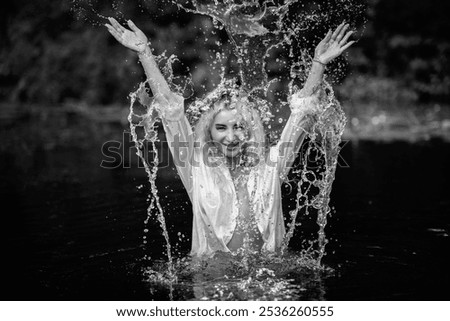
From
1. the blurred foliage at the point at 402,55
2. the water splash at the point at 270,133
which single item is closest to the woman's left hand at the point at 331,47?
the water splash at the point at 270,133

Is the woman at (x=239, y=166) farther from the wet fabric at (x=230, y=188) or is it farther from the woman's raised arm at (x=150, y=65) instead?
the woman's raised arm at (x=150, y=65)

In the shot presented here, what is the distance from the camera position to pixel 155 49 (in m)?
14.3

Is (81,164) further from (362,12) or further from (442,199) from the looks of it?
(362,12)

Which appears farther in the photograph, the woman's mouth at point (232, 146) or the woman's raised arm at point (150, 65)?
the woman's mouth at point (232, 146)

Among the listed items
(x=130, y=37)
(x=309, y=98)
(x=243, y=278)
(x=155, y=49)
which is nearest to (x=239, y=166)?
(x=309, y=98)

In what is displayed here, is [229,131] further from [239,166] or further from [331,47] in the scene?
[331,47]

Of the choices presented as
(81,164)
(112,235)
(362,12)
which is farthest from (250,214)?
(362,12)

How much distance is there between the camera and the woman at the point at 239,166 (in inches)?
175

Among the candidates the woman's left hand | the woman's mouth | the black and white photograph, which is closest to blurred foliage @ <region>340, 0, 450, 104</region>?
the black and white photograph

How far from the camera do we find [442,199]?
658 cm

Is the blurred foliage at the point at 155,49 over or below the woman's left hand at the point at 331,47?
over

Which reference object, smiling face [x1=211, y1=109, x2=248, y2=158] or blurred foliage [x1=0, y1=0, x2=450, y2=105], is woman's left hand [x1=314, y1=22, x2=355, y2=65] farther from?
blurred foliage [x1=0, y1=0, x2=450, y2=105]

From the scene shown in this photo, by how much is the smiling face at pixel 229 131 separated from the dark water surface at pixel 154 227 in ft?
2.94

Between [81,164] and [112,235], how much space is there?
3742 mm
